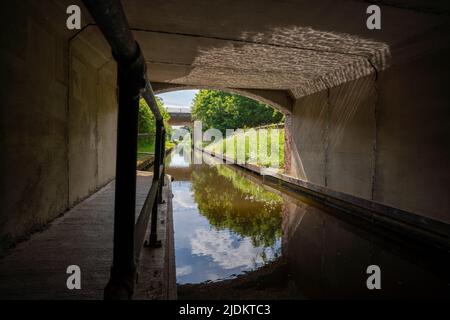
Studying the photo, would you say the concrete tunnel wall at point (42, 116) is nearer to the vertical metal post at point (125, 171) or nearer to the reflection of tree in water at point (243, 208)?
the vertical metal post at point (125, 171)

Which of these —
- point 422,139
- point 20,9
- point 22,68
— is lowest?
point 422,139

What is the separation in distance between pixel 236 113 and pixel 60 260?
107ft

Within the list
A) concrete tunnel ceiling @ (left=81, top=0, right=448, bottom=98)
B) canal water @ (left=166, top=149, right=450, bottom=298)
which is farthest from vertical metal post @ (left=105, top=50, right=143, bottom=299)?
concrete tunnel ceiling @ (left=81, top=0, right=448, bottom=98)

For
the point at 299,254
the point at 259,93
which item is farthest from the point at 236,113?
the point at 299,254

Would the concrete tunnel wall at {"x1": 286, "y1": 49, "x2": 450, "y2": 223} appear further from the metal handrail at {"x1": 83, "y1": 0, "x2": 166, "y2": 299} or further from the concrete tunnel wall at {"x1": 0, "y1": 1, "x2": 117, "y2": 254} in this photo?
the concrete tunnel wall at {"x1": 0, "y1": 1, "x2": 117, "y2": 254}

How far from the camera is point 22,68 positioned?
3809 mm

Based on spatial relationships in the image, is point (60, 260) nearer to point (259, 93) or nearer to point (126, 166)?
point (126, 166)

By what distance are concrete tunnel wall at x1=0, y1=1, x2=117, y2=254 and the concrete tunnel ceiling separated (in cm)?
128

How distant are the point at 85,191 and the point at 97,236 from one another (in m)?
3.04

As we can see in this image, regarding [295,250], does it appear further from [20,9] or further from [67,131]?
[20,9]

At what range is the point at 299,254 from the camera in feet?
16.4

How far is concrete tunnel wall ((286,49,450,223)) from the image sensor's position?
5.52 m
